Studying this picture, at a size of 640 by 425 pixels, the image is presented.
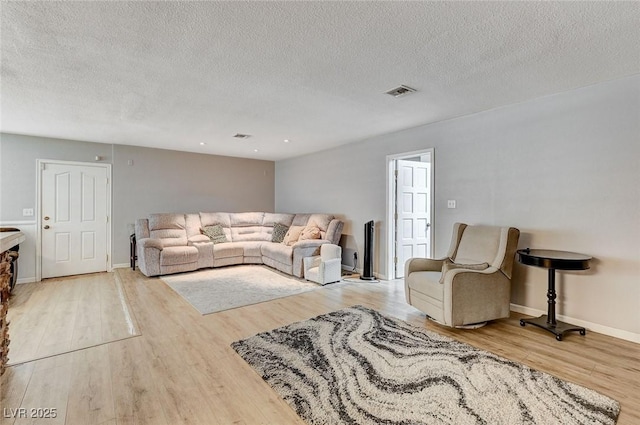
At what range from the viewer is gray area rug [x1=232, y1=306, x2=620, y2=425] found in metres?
1.79

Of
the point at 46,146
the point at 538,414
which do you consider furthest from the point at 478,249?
the point at 46,146

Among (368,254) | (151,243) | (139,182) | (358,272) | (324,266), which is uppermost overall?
(139,182)

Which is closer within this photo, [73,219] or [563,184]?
[563,184]

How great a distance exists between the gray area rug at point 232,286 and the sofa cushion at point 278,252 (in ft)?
0.83

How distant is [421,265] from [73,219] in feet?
19.2

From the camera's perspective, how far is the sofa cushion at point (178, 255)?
5.26 metres

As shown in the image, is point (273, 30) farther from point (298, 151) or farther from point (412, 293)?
point (298, 151)

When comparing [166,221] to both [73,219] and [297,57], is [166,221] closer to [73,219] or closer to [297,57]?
[73,219]

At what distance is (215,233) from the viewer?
6.26 meters

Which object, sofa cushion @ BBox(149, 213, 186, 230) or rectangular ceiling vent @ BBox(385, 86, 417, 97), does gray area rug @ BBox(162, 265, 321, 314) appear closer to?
sofa cushion @ BBox(149, 213, 186, 230)

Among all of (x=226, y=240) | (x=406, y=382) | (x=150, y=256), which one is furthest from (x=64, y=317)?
(x=406, y=382)

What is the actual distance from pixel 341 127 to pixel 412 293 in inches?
99.6

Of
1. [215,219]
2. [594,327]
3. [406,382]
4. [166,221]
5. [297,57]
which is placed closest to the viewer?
[406,382]

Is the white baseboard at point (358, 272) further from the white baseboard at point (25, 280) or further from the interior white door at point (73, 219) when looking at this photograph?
the white baseboard at point (25, 280)
